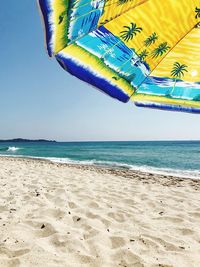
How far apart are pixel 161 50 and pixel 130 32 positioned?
→ 348 millimetres

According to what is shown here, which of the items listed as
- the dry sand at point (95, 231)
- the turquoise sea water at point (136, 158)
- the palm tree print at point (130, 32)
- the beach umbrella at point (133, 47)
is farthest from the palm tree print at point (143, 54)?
the turquoise sea water at point (136, 158)

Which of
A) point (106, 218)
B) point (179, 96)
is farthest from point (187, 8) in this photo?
point (106, 218)

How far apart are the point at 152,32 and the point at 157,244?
10.2 ft

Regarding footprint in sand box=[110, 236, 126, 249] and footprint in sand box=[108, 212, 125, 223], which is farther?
A: footprint in sand box=[108, 212, 125, 223]

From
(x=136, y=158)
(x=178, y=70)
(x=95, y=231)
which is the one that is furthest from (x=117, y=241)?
(x=136, y=158)

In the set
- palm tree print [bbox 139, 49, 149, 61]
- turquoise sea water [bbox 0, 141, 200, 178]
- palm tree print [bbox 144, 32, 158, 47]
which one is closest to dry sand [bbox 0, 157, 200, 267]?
palm tree print [bbox 139, 49, 149, 61]

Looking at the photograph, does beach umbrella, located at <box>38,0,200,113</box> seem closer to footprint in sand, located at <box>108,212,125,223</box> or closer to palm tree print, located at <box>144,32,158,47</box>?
palm tree print, located at <box>144,32,158,47</box>

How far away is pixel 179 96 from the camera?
220 cm

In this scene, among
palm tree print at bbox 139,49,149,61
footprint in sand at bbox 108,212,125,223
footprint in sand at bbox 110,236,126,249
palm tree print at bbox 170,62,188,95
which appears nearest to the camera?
palm tree print at bbox 139,49,149,61

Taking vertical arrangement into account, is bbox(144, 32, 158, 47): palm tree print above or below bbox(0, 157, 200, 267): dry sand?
above

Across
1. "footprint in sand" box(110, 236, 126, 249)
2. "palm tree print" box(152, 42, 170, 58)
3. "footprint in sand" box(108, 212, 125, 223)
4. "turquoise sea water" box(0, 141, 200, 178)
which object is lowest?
"turquoise sea water" box(0, 141, 200, 178)

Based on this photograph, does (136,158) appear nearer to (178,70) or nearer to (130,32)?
(178,70)

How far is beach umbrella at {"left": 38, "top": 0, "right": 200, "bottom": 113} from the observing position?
1.59m

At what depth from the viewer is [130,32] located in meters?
1.96
